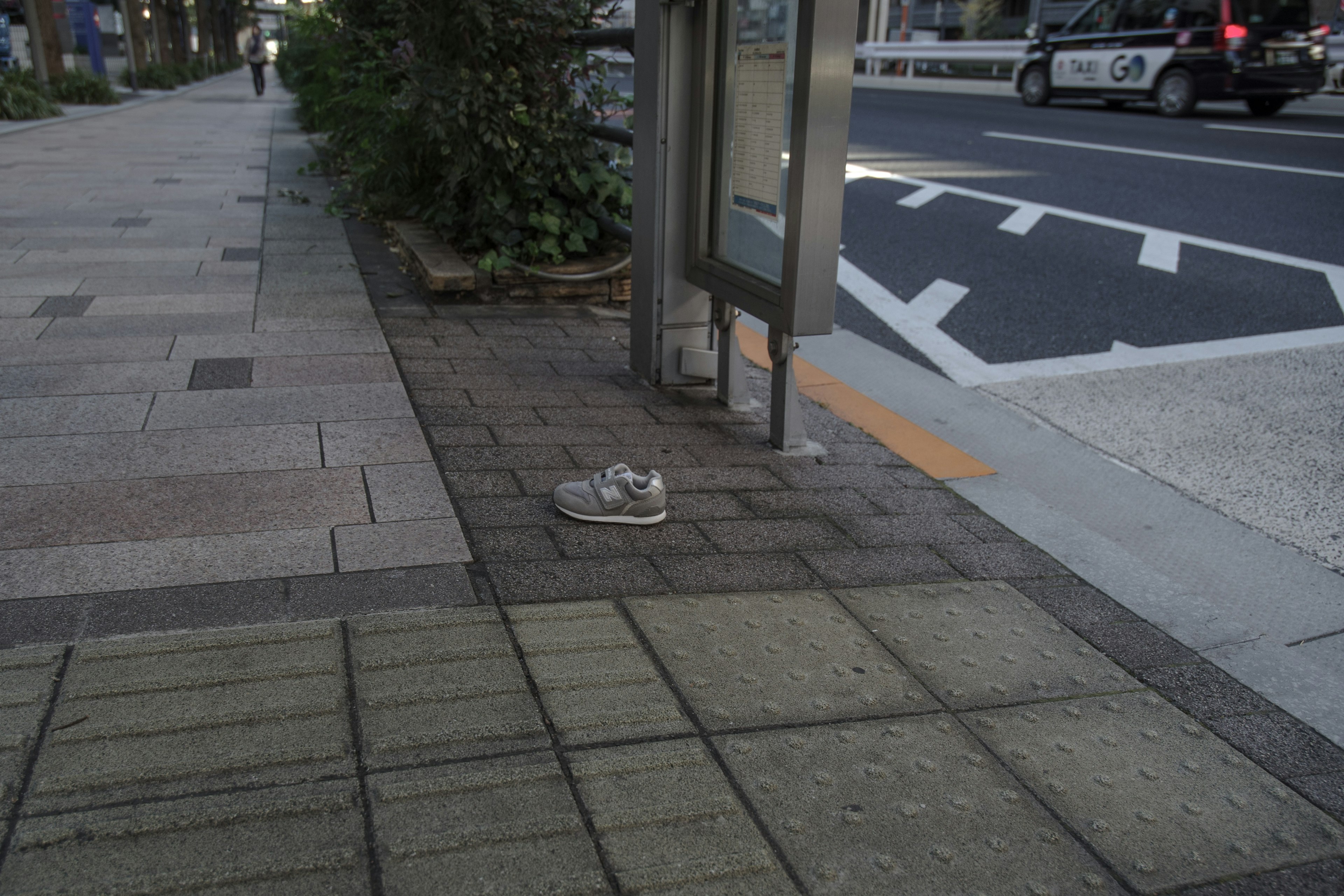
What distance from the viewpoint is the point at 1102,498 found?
381cm

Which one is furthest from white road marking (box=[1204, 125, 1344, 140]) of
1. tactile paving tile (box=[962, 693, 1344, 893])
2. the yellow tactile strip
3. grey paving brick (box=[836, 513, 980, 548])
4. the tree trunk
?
the tree trunk

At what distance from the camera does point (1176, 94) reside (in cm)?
1591

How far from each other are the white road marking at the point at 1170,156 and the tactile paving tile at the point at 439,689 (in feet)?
32.8

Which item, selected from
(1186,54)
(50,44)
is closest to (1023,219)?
Result: (1186,54)

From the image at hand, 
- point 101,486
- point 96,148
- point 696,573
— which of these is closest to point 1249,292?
point 696,573

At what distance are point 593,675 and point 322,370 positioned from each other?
2559 mm

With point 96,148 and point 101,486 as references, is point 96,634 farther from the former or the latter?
point 96,148

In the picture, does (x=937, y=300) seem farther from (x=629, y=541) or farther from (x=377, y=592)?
(x=377, y=592)

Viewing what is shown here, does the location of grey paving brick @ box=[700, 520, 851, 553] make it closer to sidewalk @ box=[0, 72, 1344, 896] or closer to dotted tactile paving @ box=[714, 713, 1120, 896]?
sidewalk @ box=[0, 72, 1344, 896]

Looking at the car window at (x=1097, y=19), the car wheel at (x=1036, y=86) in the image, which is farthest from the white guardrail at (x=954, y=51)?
the car window at (x=1097, y=19)

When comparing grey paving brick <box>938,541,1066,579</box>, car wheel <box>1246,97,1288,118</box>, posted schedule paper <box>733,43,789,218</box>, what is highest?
posted schedule paper <box>733,43,789,218</box>

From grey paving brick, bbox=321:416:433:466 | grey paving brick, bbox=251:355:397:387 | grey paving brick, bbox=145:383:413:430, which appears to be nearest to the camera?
grey paving brick, bbox=321:416:433:466

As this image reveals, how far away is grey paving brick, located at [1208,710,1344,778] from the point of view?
2199 millimetres

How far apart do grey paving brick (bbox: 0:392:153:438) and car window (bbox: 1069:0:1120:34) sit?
17.0 m
